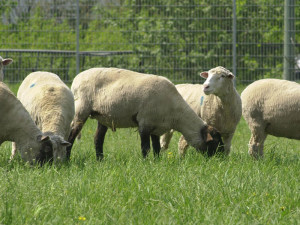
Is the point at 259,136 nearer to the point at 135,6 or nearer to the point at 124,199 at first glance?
the point at 124,199

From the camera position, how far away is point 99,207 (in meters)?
4.49

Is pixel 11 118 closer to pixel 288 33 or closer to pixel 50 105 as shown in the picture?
pixel 50 105

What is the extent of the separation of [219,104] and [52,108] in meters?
2.14

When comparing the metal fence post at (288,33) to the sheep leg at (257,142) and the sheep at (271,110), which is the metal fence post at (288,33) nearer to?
the sheep at (271,110)

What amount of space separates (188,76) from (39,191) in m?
8.30

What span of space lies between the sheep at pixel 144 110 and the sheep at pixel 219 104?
0.39 m

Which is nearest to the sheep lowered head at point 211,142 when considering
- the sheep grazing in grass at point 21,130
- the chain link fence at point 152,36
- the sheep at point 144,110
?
the sheep at point 144,110

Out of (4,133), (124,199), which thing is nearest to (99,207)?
(124,199)

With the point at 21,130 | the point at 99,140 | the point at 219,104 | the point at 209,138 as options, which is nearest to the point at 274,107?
the point at 219,104

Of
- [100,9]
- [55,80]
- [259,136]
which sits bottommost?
[259,136]

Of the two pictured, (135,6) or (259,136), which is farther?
(135,6)

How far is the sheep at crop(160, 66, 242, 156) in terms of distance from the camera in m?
7.51

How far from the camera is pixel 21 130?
6.49 metres

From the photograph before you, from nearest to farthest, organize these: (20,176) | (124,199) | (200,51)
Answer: (124,199)
(20,176)
(200,51)
